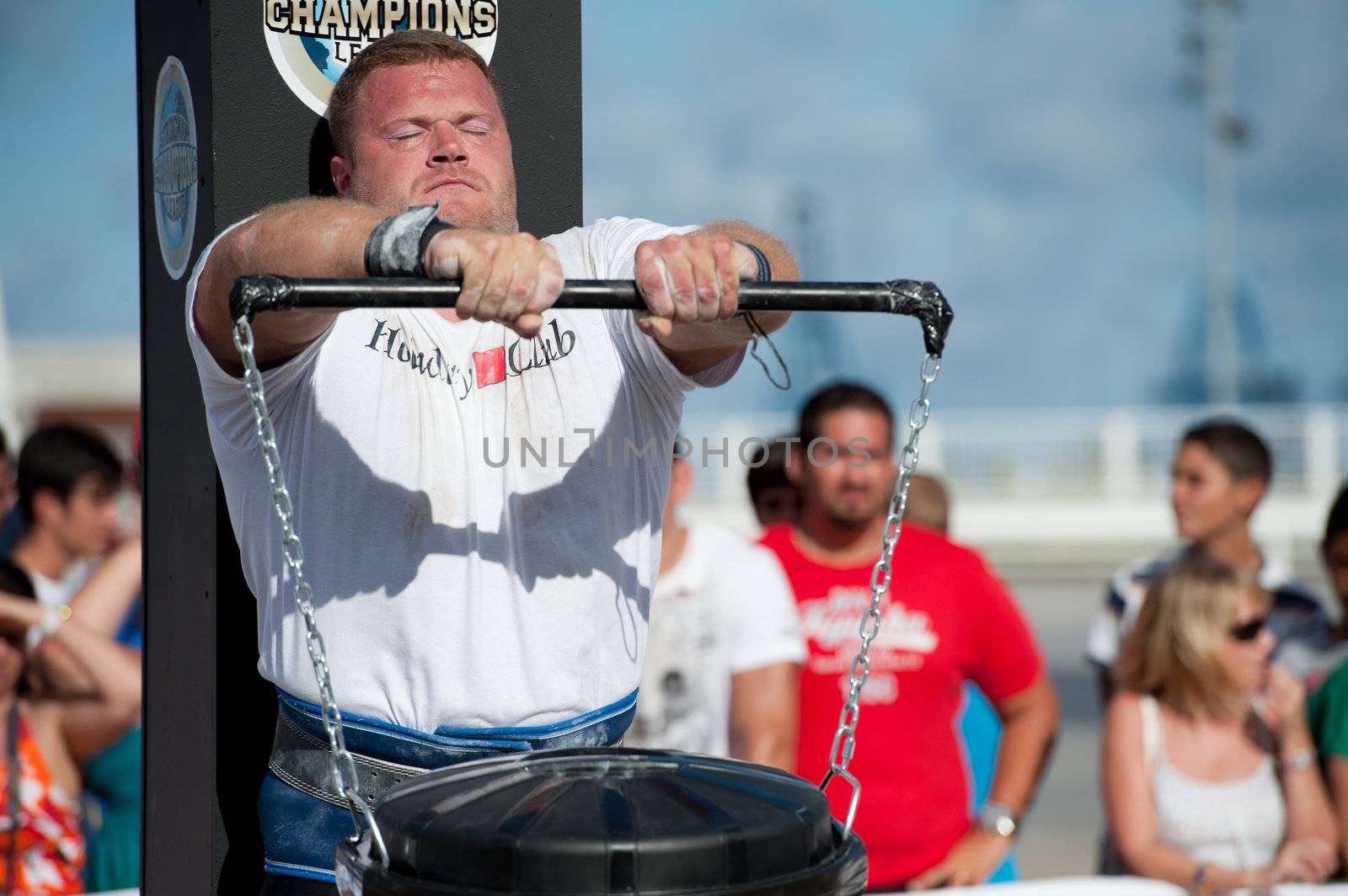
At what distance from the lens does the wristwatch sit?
4.16 metres

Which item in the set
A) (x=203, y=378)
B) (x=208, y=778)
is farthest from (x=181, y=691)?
(x=203, y=378)

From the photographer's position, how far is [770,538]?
4527 millimetres

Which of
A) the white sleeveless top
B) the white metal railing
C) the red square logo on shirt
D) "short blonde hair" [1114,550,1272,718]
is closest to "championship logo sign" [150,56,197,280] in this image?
the red square logo on shirt

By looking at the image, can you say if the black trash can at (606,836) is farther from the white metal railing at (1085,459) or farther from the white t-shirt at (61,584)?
the white metal railing at (1085,459)

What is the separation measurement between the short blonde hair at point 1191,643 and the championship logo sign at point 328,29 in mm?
2749

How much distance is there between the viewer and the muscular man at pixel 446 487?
2041 millimetres

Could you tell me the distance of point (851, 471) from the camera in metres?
4.33

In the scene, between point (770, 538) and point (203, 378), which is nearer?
point (203, 378)

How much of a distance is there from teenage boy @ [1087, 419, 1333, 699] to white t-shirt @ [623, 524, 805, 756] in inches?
52.3

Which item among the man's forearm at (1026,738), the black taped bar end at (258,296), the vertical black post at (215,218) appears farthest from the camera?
the man's forearm at (1026,738)

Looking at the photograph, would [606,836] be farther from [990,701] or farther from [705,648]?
[990,701]

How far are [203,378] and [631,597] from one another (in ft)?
2.33

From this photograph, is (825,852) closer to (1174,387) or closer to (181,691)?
(181,691)

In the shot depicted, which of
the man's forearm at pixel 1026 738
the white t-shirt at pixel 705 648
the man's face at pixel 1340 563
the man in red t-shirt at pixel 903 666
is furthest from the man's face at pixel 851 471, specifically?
the man's face at pixel 1340 563
